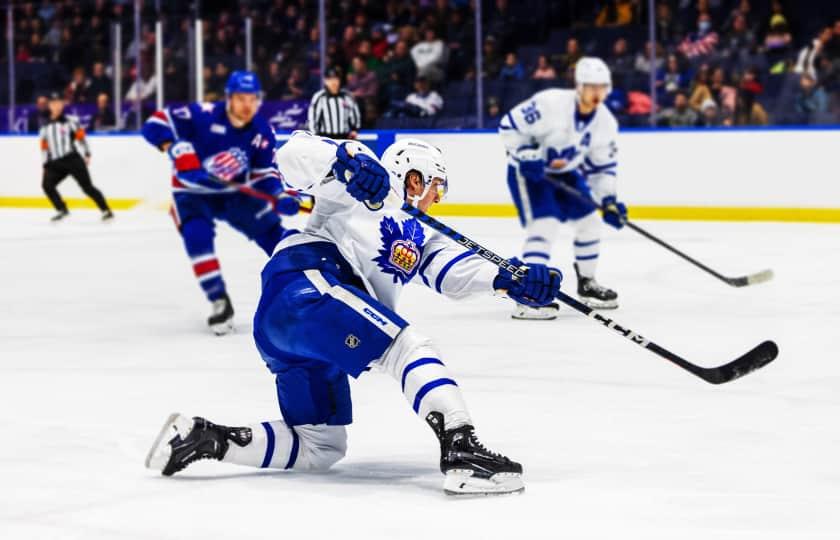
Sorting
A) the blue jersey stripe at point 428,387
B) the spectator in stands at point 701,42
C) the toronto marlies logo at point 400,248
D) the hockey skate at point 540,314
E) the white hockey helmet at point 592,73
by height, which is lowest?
the hockey skate at point 540,314

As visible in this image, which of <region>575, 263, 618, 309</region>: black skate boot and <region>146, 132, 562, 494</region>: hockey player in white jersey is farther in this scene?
<region>575, 263, 618, 309</region>: black skate boot

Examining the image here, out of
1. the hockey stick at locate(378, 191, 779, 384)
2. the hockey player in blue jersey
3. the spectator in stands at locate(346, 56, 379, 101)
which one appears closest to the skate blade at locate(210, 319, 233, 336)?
the hockey player in blue jersey

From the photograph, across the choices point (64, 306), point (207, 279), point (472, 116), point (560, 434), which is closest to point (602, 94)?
point (207, 279)

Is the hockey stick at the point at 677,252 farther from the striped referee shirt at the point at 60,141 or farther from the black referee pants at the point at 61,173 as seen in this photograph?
the striped referee shirt at the point at 60,141

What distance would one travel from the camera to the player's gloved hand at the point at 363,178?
3.21 meters

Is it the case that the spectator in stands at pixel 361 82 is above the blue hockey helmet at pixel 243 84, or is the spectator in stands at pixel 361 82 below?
below

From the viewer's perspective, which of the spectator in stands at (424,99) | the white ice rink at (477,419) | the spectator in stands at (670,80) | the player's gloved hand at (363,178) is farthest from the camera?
the spectator in stands at (424,99)

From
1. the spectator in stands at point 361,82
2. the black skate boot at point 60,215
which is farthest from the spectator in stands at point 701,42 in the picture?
the black skate boot at point 60,215

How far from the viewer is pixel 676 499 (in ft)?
10.3

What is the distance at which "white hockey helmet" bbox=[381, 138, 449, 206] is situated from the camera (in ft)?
11.1

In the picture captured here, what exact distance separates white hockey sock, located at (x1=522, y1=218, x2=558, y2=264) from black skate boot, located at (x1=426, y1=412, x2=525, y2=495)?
3.60 meters

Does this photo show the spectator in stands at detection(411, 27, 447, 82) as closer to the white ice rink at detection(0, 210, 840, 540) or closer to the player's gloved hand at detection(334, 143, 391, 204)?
the white ice rink at detection(0, 210, 840, 540)

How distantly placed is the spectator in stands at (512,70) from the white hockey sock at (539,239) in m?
5.13

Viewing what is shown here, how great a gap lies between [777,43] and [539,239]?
16.0 ft
